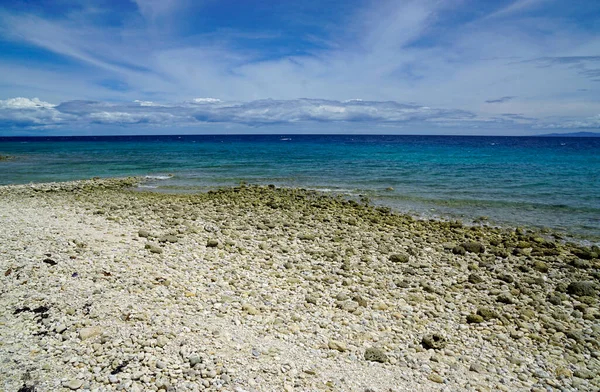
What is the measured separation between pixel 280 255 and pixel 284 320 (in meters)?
3.73

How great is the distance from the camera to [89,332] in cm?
603

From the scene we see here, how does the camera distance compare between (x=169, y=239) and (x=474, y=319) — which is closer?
(x=474, y=319)

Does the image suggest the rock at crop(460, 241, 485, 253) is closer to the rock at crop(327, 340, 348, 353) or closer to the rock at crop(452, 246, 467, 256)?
the rock at crop(452, 246, 467, 256)

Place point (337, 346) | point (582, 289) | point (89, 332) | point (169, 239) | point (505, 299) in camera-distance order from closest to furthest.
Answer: point (89, 332)
point (337, 346)
point (505, 299)
point (582, 289)
point (169, 239)

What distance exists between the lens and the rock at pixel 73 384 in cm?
491

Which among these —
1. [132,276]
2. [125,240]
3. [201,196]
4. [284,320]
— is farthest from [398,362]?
[201,196]

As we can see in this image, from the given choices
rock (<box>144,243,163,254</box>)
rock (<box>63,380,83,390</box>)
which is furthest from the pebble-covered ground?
rock (<box>144,243,163,254</box>)

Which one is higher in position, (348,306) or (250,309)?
(250,309)

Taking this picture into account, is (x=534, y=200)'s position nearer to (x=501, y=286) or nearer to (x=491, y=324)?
(x=501, y=286)

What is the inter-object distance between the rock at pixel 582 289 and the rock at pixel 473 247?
2.80 m

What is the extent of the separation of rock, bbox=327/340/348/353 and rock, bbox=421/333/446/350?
147 cm

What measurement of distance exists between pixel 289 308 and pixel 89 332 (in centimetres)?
360

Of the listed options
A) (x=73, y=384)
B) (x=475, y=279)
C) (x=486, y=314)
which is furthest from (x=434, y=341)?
(x=73, y=384)

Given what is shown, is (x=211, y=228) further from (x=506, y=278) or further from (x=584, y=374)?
(x=584, y=374)
